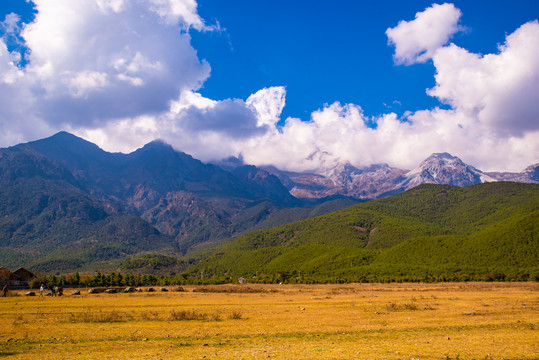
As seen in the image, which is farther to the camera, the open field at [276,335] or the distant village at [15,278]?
the distant village at [15,278]

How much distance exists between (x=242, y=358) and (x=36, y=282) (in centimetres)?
12932

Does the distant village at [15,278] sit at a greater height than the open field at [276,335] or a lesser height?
lesser

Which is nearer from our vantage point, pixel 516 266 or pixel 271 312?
pixel 271 312

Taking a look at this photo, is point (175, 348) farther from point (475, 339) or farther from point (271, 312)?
point (271, 312)

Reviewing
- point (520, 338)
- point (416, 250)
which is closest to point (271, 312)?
point (520, 338)

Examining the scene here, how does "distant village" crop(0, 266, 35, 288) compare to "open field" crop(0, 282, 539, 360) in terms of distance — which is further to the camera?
"distant village" crop(0, 266, 35, 288)

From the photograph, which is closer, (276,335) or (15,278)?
(276,335)

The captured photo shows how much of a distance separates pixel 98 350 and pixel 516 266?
548 feet

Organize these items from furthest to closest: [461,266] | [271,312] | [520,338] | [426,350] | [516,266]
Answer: [461,266] < [516,266] < [271,312] < [520,338] < [426,350]

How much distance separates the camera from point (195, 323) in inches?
1433

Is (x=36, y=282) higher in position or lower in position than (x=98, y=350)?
lower

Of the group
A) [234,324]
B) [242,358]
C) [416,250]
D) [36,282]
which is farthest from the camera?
[416,250]

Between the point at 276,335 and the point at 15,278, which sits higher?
the point at 276,335

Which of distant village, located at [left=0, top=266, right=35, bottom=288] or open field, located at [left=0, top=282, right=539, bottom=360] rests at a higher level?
open field, located at [left=0, top=282, right=539, bottom=360]
